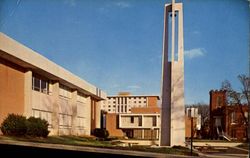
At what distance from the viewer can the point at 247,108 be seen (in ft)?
25.2

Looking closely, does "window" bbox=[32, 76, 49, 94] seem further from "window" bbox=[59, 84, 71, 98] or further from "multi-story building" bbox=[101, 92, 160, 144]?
"multi-story building" bbox=[101, 92, 160, 144]

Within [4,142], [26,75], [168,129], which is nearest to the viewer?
[4,142]

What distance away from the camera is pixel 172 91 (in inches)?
436

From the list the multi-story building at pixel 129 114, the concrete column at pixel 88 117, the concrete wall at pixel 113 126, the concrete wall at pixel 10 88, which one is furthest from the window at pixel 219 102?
the concrete wall at pixel 10 88

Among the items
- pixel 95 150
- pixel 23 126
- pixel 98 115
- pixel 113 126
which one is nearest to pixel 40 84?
pixel 23 126

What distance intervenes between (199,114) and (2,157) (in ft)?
13.3

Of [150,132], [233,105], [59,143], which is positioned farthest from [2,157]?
[233,105]

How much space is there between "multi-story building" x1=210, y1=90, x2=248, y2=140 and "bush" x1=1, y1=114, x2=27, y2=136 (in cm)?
397

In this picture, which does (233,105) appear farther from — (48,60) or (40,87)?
(40,87)

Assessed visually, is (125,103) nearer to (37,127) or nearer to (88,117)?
(88,117)

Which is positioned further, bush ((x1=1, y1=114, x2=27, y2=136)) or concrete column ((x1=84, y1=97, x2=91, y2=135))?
concrete column ((x1=84, y1=97, x2=91, y2=135))

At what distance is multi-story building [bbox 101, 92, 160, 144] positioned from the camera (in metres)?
8.13

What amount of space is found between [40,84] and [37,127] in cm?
123

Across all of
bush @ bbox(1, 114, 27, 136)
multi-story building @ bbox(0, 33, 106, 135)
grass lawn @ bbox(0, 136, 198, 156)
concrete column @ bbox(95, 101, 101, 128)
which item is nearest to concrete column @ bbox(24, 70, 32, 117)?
multi-story building @ bbox(0, 33, 106, 135)
